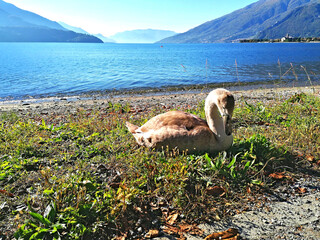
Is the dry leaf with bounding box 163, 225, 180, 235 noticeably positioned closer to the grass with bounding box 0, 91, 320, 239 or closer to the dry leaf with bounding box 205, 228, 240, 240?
the grass with bounding box 0, 91, 320, 239

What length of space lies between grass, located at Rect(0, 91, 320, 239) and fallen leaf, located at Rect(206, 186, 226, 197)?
0.02m

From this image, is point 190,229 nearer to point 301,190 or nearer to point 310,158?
point 301,190

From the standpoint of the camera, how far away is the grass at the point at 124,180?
3240 mm

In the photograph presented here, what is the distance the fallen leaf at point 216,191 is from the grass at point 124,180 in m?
0.02

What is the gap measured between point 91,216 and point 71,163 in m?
1.93

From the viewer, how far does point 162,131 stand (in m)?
4.94

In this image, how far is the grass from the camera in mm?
3240

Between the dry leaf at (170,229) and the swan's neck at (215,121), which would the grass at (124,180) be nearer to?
the dry leaf at (170,229)

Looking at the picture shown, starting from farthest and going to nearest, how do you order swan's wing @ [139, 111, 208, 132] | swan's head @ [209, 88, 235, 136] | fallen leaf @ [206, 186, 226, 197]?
1. swan's wing @ [139, 111, 208, 132]
2. swan's head @ [209, 88, 235, 136]
3. fallen leaf @ [206, 186, 226, 197]

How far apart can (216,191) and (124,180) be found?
1573 millimetres

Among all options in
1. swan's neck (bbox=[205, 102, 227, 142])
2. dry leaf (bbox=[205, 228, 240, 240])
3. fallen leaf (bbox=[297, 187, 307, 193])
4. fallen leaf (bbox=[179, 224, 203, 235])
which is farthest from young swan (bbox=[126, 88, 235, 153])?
dry leaf (bbox=[205, 228, 240, 240])

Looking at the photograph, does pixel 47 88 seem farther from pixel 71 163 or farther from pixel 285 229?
pixel 285 229

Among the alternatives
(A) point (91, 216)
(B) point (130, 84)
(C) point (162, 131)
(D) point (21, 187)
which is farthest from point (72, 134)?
(B) point (130, 84)

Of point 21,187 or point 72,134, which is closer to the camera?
point 21,187
